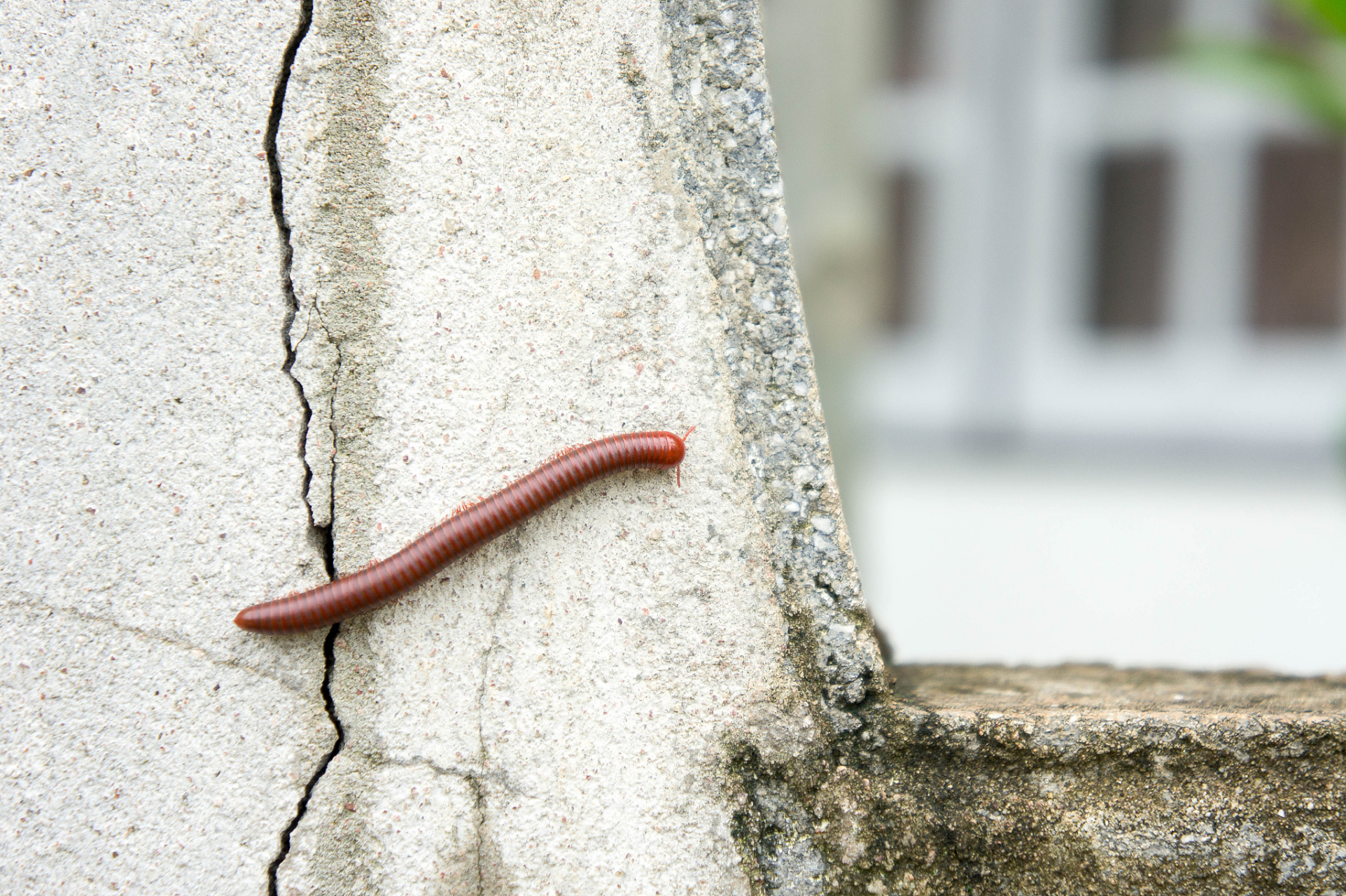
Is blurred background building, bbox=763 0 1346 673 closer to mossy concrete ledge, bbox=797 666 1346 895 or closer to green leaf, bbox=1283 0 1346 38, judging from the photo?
green leaf, bbox=1283 0 1346 38

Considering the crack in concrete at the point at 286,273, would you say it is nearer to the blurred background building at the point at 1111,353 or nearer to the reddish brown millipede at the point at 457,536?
the reddish brown millipede at the point at 457,536

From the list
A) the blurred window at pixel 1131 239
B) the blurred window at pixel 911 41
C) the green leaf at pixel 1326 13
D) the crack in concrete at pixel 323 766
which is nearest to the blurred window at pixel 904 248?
the blurred window at pixel 911 41

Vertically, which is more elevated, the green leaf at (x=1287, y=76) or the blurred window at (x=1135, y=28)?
the blurred window at (x=1135, y=28)

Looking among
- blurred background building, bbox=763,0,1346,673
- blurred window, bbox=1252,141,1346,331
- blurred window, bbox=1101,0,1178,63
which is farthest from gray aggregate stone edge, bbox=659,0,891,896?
blurred window, bbox=1252,141,1346,331

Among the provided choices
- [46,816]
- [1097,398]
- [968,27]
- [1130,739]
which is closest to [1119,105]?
[968,27]

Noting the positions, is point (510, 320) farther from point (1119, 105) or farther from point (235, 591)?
point (1119, 105)
